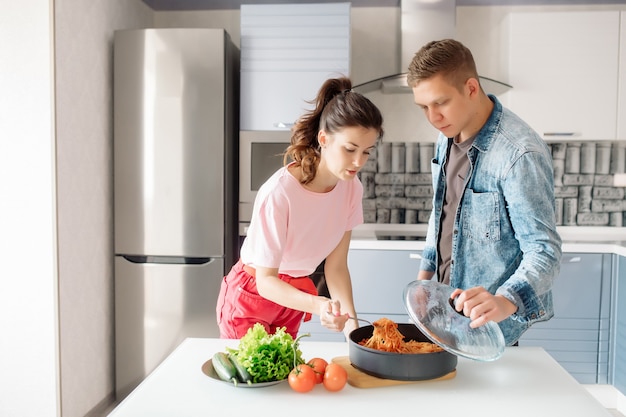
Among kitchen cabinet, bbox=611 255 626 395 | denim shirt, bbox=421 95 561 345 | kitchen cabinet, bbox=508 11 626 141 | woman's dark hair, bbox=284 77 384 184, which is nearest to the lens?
denim shirt, bbox=421 95 561 345

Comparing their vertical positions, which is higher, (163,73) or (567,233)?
(163,73)

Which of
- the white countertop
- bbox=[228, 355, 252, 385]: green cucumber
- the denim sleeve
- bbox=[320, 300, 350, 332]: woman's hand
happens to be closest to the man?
the denim sleeve

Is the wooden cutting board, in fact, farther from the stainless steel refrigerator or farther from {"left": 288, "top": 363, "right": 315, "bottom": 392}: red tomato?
the stainless steel refrigerator

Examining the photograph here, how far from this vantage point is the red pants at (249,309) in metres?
1.80

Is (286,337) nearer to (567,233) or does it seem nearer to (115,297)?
(115,297)

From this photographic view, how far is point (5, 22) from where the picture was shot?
2.70 metres

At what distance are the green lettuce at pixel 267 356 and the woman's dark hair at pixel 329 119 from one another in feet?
1.80

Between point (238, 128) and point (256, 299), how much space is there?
1.94 m

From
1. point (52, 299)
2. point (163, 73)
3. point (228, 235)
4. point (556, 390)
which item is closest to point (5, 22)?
point (163, 73)

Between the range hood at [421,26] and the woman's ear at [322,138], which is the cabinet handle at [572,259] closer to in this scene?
the range hood at [421,26]

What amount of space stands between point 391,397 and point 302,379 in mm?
191

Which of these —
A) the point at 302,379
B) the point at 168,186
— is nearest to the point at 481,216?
the point at 302,379

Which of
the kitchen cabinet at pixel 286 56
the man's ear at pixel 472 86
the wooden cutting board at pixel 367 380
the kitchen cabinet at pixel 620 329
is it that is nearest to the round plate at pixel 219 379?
the wooden cutting board at pixel 367 380

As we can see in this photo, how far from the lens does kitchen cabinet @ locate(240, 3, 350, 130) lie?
330cm
